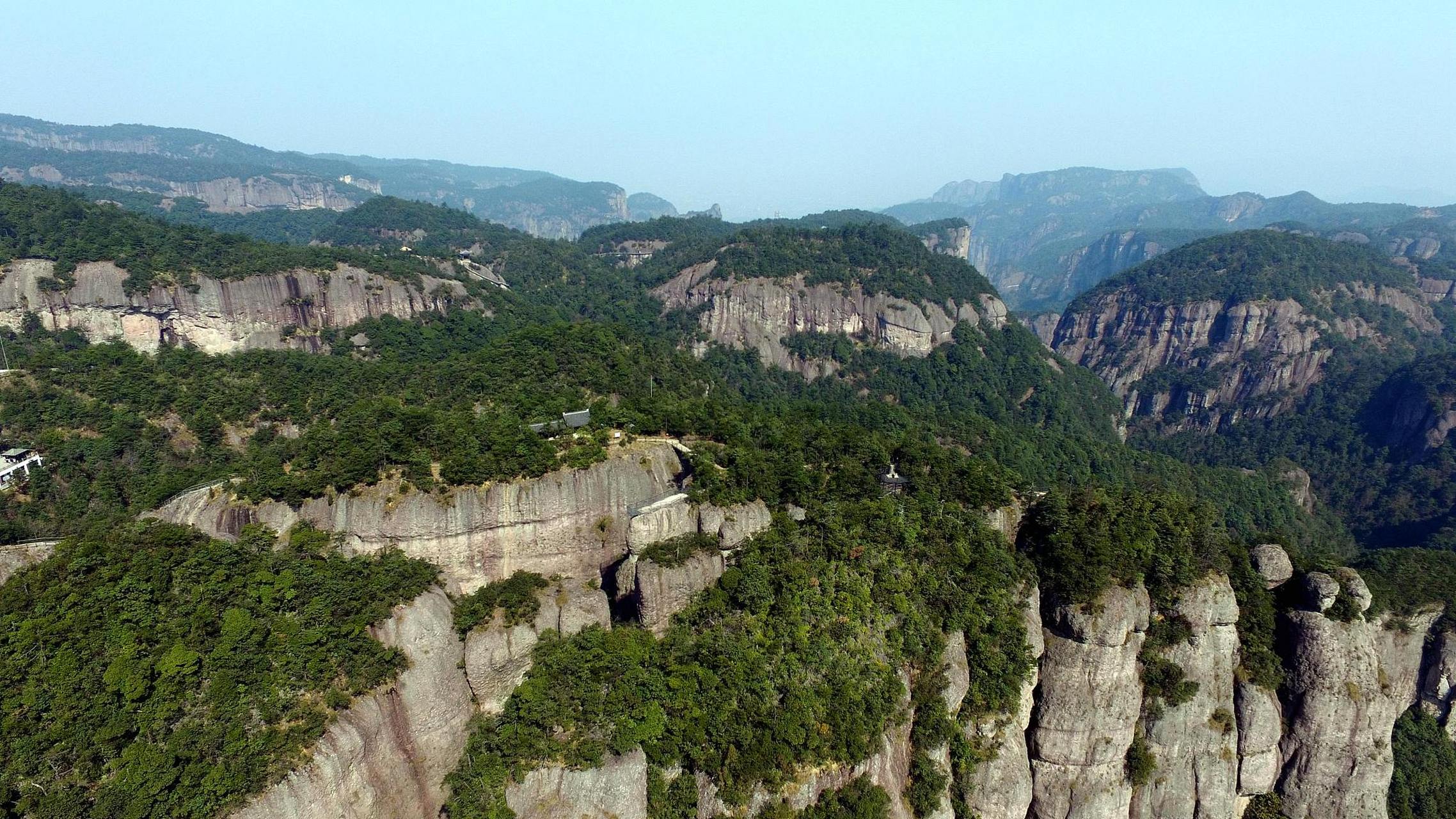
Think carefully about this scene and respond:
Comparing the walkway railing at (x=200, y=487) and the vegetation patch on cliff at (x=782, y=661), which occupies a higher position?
the walkway railing at (x=200, y=487)

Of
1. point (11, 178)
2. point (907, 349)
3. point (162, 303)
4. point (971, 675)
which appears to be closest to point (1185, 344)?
point (907, 349)

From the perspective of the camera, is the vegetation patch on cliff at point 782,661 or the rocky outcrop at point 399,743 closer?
the rocky outcrop at point 399,743

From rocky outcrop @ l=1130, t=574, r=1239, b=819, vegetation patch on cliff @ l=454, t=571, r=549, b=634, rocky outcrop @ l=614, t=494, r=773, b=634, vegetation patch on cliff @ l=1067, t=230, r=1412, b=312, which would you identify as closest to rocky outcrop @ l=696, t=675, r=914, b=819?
rocky outcrop @ l=614, t=494, r=773, b=634

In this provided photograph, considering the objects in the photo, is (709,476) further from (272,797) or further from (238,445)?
(238,445)

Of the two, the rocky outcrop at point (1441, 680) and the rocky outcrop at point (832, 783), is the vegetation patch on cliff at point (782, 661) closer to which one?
the rocky outcrop at point (832, 783)

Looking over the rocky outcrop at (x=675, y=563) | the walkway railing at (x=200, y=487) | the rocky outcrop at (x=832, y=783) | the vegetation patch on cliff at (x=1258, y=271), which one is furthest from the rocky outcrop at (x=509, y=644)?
the vegetation patch on cliff at (x=1258, y=271)

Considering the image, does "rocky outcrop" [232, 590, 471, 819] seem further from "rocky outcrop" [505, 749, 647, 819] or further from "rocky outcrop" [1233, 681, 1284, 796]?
"rocky outcrop" [1233, 681, 1284, 796]

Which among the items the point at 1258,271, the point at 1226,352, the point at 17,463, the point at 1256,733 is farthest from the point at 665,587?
the point at 1258,271
